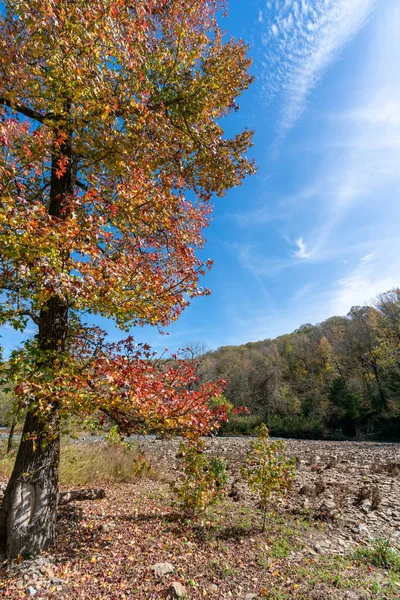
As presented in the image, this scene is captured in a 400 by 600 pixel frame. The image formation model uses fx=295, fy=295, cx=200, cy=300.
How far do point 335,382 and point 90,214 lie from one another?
35677 mm

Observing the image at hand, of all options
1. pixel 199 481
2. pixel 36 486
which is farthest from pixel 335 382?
pixel 36 486

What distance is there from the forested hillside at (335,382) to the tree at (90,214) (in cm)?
2480

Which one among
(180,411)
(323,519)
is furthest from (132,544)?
(323,519)

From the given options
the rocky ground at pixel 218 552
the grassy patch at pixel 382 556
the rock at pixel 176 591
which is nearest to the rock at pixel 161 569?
the rocky ground at pixel 218 552

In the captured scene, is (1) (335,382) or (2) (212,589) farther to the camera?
(1) (335,382)

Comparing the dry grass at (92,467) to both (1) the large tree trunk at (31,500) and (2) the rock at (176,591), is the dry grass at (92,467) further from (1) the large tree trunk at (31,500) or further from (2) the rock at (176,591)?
(2) the rock at (176,591)

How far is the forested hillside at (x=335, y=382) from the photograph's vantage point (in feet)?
92.2

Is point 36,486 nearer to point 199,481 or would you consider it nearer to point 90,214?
point 199,481

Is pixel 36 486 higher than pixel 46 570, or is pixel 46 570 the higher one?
pixel 36 486

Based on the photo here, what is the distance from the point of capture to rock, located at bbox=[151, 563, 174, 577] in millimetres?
3598

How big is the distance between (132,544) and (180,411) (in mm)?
2434

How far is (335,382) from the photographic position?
33.3 metres

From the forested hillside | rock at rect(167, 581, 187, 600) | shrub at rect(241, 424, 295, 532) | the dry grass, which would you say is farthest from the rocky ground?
the forested hillside

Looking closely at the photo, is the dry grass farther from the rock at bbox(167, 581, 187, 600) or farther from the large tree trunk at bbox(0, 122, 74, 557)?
the rock at bbox(167, 581, 187, 600)
